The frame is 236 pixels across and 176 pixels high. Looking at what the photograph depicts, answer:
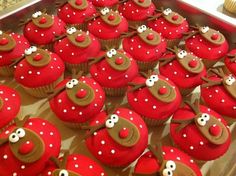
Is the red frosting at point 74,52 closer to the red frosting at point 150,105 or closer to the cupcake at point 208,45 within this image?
the red frosting at point 150,105

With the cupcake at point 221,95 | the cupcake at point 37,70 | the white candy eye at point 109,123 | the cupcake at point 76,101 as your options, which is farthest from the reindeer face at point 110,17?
the white candy eye at point 109,123

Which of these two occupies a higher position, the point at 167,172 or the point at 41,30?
the point at 167,172

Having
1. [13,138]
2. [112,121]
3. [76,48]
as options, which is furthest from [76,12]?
[13,138]

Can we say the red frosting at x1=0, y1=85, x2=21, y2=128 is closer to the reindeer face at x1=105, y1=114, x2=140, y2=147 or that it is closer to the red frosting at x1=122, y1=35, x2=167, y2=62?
the reindeer face at x1=105, y1=114, x2=140, y2=147

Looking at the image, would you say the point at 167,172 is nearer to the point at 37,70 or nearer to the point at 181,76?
the point at 181,76

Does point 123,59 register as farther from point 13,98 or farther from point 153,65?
point 13,98

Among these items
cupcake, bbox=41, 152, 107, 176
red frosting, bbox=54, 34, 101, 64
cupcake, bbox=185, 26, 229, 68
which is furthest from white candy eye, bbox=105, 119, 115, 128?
cupcake, bbox=185, 26, 229, 68

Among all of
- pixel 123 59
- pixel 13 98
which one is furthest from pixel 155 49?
pixel 13 98
